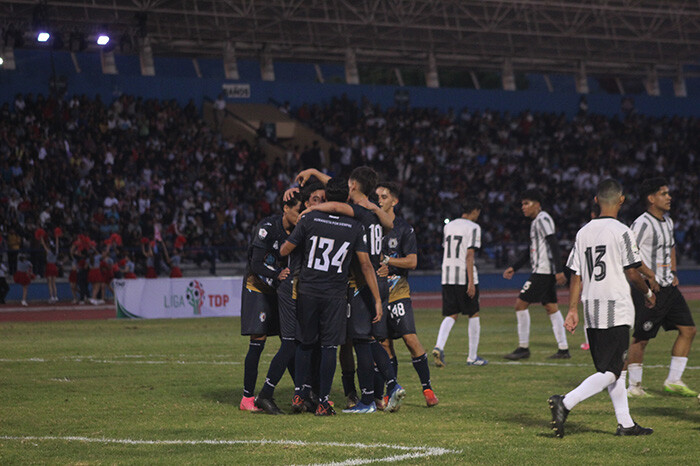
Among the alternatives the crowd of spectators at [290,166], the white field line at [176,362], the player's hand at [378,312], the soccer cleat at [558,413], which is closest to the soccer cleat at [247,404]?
the player's hand at [378,312]

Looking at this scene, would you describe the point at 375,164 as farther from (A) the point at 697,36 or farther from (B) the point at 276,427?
(B) the point at 276,427

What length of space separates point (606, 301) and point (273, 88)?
117 ft

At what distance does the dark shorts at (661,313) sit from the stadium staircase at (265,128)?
1163 inches

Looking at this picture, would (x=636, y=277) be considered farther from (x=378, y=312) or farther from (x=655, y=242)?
(x=378, y=312)

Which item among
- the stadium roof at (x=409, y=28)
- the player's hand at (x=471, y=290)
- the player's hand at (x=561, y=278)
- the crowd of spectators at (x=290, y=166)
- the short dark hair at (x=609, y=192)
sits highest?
the stadium roof at (x=409, y=28)

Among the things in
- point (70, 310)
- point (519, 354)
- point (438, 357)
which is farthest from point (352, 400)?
point (70, 310)

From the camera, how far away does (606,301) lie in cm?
853

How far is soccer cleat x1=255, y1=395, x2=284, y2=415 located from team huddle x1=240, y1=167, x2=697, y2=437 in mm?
12

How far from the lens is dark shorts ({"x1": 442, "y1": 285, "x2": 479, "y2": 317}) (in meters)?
14.5

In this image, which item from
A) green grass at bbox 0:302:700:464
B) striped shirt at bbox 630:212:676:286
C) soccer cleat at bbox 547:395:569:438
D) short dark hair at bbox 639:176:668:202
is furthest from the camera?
striped shirt at bbox 630:212:676:286

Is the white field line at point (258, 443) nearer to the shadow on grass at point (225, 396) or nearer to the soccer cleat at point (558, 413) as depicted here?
the soccer cleat at point (558, 413)

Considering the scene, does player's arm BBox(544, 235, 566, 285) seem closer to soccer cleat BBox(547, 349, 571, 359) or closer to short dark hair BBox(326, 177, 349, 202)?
soccer cleat BBox(547, 349, 571, 359)

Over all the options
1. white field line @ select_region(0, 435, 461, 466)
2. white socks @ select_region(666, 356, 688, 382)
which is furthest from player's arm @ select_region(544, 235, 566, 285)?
white field line @ select_region(0, 435, 461, 466)

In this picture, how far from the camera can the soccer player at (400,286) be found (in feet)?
33.6
